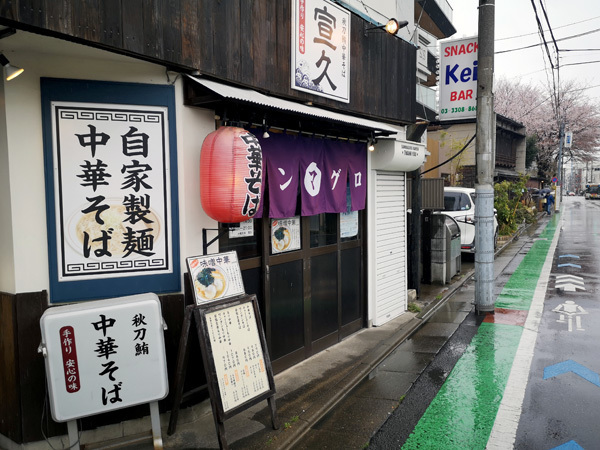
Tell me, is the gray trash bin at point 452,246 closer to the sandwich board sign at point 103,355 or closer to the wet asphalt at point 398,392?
the wet asphalt at point 398,392

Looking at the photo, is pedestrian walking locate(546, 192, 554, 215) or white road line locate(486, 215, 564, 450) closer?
Answer: white road line locate(486, 215, 564, 450)

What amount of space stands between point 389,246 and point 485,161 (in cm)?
315

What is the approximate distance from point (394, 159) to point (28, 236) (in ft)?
21.8

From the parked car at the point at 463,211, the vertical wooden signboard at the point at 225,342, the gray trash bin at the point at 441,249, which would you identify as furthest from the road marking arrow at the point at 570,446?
the parked car at the point at 463,211

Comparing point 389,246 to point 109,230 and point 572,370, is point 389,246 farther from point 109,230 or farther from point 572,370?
point 109,230

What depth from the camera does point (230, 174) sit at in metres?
5.15

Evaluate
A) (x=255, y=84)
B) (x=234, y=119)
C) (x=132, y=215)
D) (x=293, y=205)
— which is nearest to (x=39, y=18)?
(x=132, y=215)

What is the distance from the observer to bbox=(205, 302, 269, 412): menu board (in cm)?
500

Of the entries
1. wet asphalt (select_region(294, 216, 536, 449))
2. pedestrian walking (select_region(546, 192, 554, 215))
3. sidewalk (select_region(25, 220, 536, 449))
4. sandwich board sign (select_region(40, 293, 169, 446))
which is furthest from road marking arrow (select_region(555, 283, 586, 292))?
pedestrian walking (select_region(546, 192, 554, 215))

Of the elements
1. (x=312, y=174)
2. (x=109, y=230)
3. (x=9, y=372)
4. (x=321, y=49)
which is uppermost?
(x=321, y=49)

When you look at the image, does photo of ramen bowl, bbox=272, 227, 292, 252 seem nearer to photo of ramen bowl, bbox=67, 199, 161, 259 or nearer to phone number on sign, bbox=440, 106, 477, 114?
photo of ramen bowl, bbox=67, 199, 161, 259

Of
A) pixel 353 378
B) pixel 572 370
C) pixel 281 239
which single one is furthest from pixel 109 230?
pixel 572 370

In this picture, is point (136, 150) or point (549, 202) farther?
point (549, 202)

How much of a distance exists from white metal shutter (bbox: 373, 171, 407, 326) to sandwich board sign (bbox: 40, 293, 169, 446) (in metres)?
5.68
